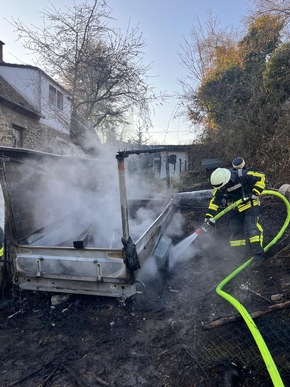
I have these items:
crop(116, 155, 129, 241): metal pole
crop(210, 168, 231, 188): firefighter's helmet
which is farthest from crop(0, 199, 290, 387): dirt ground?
crop(210, 168, 231, 188): firefighter's helmet

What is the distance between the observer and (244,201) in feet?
15.1

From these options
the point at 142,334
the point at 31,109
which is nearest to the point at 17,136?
the point at 31,109

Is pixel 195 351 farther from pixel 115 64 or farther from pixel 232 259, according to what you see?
pixel 115 64

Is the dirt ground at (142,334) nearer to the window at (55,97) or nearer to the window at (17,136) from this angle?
the window at (17,136)

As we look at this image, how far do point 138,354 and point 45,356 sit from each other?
3.27 ft

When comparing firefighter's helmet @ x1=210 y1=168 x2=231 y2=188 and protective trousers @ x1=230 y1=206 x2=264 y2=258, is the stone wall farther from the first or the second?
protective trousers @ x1=230 y1=206 x2=264 y2=258

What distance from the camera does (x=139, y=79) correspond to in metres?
13.8

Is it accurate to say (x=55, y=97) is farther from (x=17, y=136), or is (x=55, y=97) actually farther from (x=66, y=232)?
(x=66, y=232)

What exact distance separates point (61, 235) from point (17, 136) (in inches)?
394

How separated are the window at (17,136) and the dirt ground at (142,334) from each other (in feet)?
33.8

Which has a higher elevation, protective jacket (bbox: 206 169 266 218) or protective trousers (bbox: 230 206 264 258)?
protective jacket (bbox: 206 169 266 218)

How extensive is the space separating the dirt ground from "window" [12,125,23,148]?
10.3m

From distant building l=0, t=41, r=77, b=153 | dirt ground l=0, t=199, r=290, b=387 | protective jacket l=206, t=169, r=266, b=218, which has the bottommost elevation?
dirt ground l=0, t=199, r=290, b=387

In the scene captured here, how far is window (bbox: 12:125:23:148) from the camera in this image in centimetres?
1252
